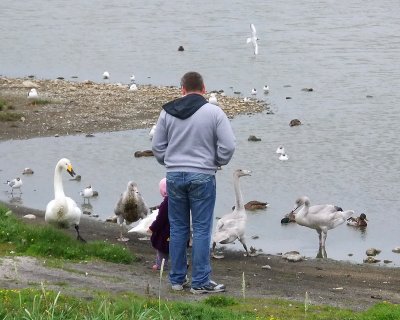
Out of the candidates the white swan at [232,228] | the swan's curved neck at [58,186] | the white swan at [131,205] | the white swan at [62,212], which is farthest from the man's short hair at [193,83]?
the white swan at [131,205]

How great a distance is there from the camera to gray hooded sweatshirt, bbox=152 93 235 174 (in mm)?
11008

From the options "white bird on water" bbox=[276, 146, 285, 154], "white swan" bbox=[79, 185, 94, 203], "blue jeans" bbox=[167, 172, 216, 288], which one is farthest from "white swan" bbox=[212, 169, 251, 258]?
"white bird on water" bbox=[276, 146, 285, 154]

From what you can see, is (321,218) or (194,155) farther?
(321,218)

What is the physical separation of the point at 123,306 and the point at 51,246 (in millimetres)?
4524

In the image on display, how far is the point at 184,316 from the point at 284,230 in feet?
28.7

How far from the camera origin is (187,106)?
434 inches

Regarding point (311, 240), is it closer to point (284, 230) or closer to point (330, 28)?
point (284, 230)

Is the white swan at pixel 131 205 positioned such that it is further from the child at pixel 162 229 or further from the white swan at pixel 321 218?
the child at pixel 162 229

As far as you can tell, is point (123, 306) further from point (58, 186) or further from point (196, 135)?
point (58, 186)

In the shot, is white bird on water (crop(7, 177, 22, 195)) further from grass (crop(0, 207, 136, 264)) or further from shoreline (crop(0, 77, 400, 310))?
grass (crop(0, 207, 136, 264))

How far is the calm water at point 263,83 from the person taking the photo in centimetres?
2048

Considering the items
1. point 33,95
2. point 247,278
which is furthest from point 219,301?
point 33,95

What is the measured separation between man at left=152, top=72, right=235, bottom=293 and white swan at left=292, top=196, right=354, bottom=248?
581 cm

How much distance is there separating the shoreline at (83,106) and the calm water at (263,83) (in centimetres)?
76
